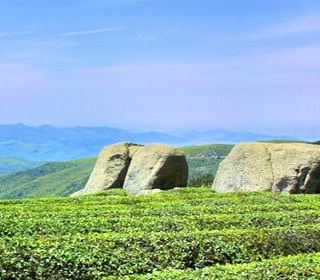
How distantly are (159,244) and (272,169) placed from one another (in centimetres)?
2583

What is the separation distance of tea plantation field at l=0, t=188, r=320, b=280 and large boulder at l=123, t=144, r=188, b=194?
20052 millimetres

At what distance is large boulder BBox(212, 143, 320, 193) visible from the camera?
141ft

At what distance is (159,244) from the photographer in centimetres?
1938

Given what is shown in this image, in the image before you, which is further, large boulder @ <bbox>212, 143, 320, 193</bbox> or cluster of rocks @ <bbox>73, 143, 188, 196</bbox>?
cluster of rocks @ <bbox>73, 143, 188, 196</bbox>

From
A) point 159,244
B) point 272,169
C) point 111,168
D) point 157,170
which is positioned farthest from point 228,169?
point 159,244

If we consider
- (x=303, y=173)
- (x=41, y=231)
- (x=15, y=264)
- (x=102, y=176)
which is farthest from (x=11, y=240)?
(x=102, y=176)

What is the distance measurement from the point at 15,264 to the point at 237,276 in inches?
237

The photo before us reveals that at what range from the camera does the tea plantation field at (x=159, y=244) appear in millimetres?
16875

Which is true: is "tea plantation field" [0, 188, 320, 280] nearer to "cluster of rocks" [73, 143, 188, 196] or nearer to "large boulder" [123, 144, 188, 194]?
"large boulder" [123, 144, 188, 194]

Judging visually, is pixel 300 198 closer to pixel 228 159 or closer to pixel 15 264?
pixel 228 159

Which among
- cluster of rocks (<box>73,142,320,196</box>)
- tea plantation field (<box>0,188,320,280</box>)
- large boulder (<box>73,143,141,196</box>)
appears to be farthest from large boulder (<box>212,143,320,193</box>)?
tea plantation field (<box>0,188,320,280</box>)

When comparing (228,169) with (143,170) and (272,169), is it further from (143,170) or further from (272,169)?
(143,170)

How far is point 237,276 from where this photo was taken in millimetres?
15375

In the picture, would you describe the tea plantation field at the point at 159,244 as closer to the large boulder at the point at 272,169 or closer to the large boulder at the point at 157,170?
the large boulder at the point at 272,169
